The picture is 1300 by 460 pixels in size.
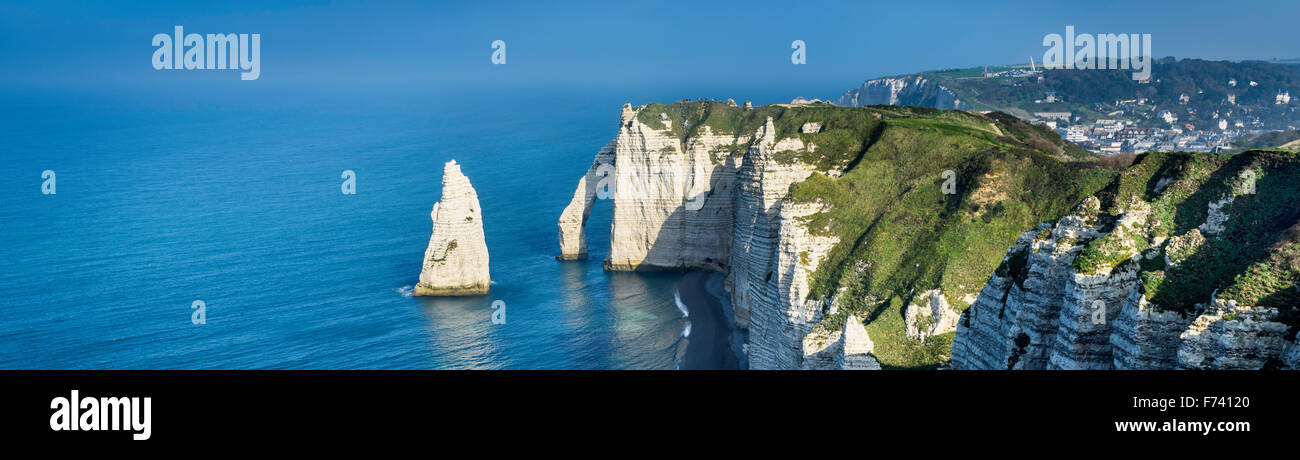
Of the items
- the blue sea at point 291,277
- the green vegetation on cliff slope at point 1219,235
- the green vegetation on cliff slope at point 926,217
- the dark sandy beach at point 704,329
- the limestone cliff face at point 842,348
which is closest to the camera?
the green vegetation on cliff slope at point 1219,235

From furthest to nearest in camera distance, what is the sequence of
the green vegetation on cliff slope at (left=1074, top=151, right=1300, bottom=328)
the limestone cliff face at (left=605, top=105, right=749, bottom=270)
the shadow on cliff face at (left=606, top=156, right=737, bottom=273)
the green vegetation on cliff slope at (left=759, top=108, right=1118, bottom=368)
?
the limestone cliff face at (left=605, top=105, right=749, bottom=270) < the shadow on cliff face at (left=606, top=156, right=737, bottom=273) < the green vegetation on cliff slope at (left=759, top=108, right=1118, bottom=368) < the green vegetation on cliff slope at (left=1074, top=151, right=1300, bottom=328)

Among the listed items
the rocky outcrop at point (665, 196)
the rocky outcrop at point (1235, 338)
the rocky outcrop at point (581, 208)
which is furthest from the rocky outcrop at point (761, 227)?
the rocky outcrop at point (1235, 338)

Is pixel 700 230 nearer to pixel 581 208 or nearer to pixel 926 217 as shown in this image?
pixel 581 208

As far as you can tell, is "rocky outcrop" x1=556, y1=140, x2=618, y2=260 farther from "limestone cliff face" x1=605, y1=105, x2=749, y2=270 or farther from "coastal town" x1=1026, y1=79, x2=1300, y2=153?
"coastal town" x1=1026, y1=79, x2=1300, y2=153

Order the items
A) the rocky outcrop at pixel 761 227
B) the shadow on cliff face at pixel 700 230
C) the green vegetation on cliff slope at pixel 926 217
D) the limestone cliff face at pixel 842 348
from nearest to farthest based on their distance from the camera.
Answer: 1. the limestone cliff face at pixel 842 348
2. the green vegetation on cliff slope at pixel 926 217
3. the rocky outcrop at pixel 761 227
4. the shadow on cliff face at pixel 700 230

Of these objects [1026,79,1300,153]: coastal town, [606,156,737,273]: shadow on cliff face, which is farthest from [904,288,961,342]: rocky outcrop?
[1026,79,1300,153]: coastal town

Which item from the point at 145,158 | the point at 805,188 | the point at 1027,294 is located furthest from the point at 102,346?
the point at 145,158

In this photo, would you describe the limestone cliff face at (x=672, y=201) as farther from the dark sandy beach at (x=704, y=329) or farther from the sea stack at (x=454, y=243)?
the sea stack at (x=454, y=243)
